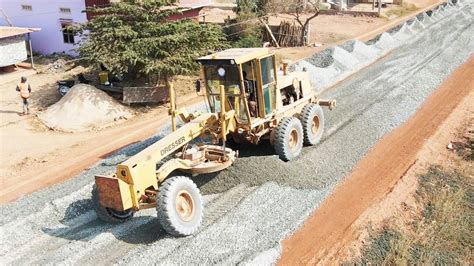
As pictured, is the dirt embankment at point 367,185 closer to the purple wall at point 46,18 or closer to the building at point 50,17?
the building at point 50,17

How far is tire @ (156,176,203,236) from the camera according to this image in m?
8.08

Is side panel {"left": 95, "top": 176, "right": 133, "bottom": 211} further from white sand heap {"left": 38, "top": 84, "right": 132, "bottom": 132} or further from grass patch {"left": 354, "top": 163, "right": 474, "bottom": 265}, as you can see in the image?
white sand heap {"left": 38, "top": 84, "right": 132, "bottom": 132}

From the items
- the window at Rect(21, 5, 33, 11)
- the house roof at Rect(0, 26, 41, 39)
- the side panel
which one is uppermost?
the window at Rect(21, 5, 33, 11)

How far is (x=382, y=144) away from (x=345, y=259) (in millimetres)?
5351

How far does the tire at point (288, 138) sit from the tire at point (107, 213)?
3.74m

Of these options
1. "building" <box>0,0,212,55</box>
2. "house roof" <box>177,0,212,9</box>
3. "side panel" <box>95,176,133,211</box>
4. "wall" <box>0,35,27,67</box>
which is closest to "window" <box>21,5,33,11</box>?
"building" <box>0,0,212,55</box>

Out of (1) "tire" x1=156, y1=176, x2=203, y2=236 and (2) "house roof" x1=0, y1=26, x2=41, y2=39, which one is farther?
(2) "house roof" x1=0, y1=26, x2=41, y2=39

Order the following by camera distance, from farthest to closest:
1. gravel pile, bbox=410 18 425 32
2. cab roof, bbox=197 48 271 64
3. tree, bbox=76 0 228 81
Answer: gravel pile, bbox=410 18 425 32 < tree, bbox=76 0 228 81 < cab roof, bbox=197 48 271 64

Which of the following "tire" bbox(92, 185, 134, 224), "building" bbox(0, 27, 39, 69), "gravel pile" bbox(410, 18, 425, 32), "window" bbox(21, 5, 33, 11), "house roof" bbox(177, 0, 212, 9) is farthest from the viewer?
"gravel pile" bbox(410, 18, 425, 32)

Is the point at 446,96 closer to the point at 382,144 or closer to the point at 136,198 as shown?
the point at 382,144

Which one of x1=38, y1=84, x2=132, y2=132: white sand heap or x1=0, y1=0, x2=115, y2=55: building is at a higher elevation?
x1=0, y1=0, x2=115, y2=55: building

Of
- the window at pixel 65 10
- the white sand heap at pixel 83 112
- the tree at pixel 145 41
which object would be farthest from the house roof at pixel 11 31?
the white sand heap at pixel 83 112

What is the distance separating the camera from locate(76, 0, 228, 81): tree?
1731cm

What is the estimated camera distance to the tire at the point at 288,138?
1094cm
